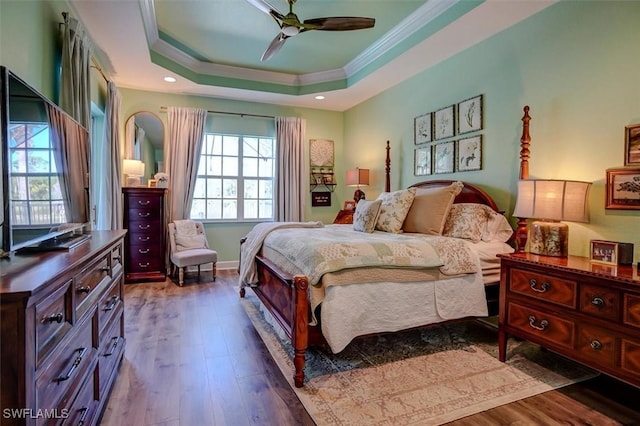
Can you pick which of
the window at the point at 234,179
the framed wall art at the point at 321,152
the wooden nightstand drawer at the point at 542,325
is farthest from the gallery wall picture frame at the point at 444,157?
the window at the point at 234,179

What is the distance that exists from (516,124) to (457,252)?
136 centimetres

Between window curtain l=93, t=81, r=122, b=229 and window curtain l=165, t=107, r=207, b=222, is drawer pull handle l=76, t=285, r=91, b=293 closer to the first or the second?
window curtain l=93, t=81, r=122, b=229

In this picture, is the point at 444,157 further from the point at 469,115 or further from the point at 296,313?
the point at 296,313

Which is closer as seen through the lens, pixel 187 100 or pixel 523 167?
pixel 523 167

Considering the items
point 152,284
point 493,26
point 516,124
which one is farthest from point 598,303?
point 152,284

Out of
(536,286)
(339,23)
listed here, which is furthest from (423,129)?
(536,286)

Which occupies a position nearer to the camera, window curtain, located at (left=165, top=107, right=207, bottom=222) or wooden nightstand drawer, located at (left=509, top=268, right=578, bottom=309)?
wooden nightstand drawer, located at (left=509, top=268, right=578, bottom=309)

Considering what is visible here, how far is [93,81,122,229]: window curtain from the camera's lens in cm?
417

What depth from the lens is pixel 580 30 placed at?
99.7 inches

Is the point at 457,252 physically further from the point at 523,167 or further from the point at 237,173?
the point at 237,173

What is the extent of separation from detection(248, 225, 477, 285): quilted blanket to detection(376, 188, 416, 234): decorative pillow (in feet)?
2.17

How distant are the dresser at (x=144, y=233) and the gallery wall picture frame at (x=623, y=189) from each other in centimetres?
472

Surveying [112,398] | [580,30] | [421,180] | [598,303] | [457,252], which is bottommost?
[112,398]

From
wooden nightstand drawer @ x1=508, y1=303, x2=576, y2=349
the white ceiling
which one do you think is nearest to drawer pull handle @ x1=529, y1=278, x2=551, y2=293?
wooden nightstand drawer @ x1=508, y1=303, x2=576, y2=349
